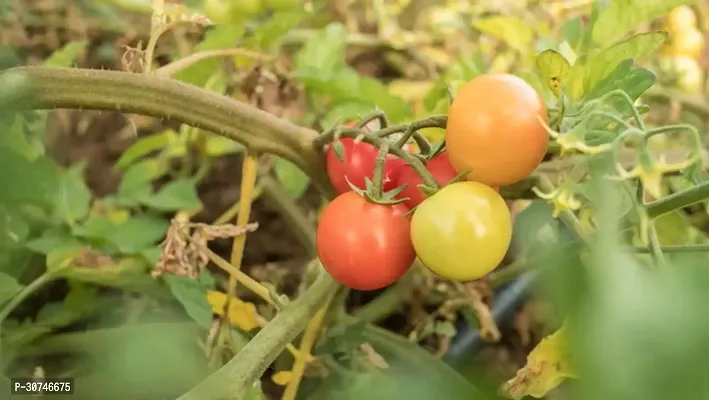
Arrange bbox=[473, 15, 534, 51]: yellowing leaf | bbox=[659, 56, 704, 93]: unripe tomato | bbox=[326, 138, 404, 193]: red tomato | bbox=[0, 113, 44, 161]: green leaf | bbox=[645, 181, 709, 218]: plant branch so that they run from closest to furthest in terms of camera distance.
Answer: bbox=[645, 181, 709, 218]: plant branch, bbox=[326, 138, 404, 193]: red tomato, bbox=[0, 113, 44, 161]: green leaf, bbox=[473, 15, 534, 51]: yellowing leaf, bbox=[659, 56, 704, 93]: unripe tomato

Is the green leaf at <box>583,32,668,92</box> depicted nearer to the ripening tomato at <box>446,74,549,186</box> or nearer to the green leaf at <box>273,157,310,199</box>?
the ripening tomato at <box>446,74,549,186</box>

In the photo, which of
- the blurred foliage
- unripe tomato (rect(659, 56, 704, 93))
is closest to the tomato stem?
the blurred foliage

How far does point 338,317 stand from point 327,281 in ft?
0.29

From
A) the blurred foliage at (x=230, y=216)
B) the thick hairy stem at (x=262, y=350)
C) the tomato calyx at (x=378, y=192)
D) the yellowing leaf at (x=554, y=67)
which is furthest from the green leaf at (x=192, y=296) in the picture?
the yellowing leaf at (x=554, y=67)

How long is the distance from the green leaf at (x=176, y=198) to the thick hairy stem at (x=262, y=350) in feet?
0.58

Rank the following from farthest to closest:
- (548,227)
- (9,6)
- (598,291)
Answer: (9,6) < (548,227) < (598,291)

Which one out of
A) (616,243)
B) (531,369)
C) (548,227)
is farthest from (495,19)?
(616,243)

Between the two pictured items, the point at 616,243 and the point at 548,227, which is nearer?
the point at 616,243

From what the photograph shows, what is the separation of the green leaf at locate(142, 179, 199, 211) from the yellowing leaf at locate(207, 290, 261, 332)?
11 centimetres

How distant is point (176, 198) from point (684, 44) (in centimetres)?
63

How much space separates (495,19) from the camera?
72cm

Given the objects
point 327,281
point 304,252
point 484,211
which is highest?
point 484,211

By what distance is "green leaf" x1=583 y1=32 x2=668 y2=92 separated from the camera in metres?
0.48

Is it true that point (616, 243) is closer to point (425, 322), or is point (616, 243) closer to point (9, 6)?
point (425, 322)
